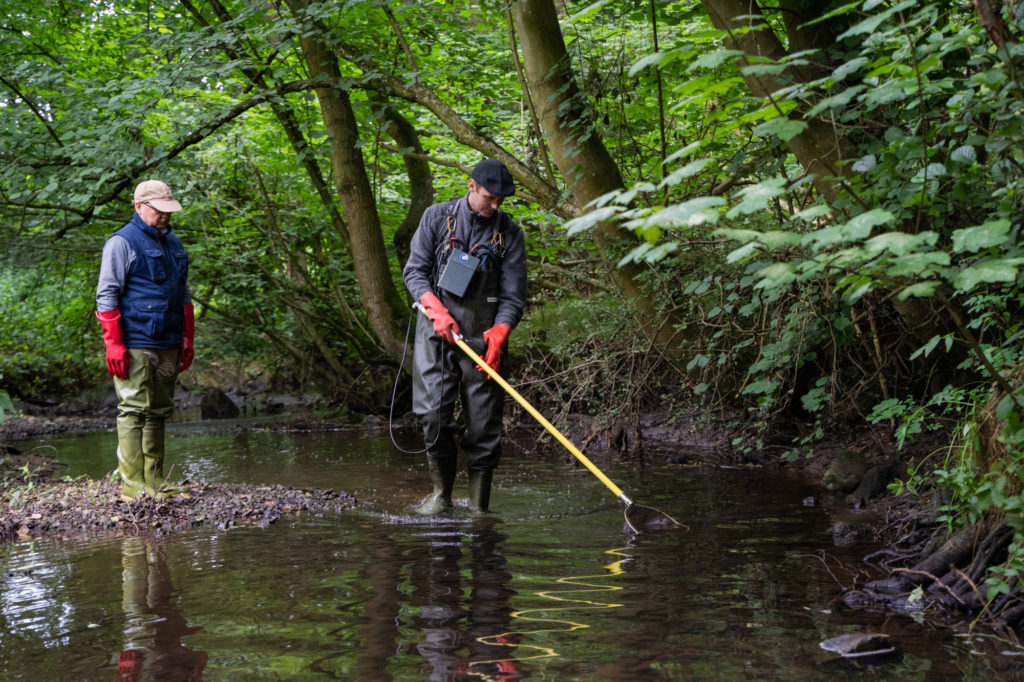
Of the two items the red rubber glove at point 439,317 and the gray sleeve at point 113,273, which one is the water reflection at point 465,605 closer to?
the red rubber glove at point 439,317

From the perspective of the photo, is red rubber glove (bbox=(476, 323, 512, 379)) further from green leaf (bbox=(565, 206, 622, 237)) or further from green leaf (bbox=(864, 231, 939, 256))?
green leaf (bbox=(864, 231, 939, 256))

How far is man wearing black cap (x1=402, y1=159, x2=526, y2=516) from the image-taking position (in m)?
5.46

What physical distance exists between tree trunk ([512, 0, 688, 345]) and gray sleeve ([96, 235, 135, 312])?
3430 mm

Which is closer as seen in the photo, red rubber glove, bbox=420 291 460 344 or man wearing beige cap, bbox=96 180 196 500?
red rubber glove, bbox=420 291 460 344

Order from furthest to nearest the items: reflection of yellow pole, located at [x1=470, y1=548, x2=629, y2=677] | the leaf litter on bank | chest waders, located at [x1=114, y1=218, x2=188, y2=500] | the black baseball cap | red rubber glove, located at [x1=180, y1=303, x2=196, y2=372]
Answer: red rubber glove, located at [x1=180, y1=303, x2=196, y2=372]
chest waders, located at [x1=114, y1=218, x2=188, y2=500]
the leaf litter on bank
the black baseball cap
reflection of yellow pole, located at [x1=470, y1=548, x2=629, y2=677]

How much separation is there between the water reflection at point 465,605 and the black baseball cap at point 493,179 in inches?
78.5

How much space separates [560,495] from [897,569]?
2.95 metres

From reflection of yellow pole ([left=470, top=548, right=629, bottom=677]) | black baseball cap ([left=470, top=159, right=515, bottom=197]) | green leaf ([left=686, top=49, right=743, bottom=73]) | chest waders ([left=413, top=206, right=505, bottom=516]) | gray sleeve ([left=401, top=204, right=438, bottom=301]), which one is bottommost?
reflection of yellow pole ([left=470, top=548, right=629, bottom=677])

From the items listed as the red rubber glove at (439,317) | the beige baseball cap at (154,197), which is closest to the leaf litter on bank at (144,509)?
the red rubber glove at (439,317)

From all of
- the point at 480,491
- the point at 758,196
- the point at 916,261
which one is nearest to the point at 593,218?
the point at 758,196

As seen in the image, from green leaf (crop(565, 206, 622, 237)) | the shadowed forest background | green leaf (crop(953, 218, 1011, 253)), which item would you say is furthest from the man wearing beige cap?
green leaf (crop(953, 218, 1011, 253))

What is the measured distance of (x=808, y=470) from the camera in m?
6.94

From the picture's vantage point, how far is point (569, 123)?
23.5ft

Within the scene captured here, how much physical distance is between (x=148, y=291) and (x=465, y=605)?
11.4 feet
